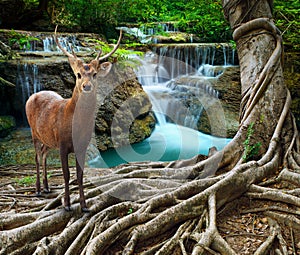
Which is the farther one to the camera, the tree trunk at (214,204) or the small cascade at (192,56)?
the small cascade at (192,56)

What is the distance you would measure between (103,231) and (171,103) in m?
8.44

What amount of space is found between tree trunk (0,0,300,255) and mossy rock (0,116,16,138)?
14.7ft

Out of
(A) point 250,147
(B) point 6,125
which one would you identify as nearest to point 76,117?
(A) point 250,147

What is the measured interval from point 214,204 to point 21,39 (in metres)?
8.37

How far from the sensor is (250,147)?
4.09 meters

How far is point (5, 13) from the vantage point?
38.9ft

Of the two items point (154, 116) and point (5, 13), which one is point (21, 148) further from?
point (5, 13)

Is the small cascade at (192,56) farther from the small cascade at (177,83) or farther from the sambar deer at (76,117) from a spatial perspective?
the sambar deer at (76,117)

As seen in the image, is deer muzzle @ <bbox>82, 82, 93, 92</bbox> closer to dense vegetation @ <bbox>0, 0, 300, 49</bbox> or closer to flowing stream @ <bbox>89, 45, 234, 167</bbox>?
flowing stream @ <bbox>89, 45, 234, 167</bbox>

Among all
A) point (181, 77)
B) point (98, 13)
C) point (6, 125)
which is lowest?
point (6, 125)

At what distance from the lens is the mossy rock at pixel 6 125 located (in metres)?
8.14

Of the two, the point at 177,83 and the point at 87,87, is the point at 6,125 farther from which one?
the point at 87,87

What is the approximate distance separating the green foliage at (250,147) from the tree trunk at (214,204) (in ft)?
0.04

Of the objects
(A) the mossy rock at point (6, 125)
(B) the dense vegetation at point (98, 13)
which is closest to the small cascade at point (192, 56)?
(B) the dense vegetation at point (98, 13)
